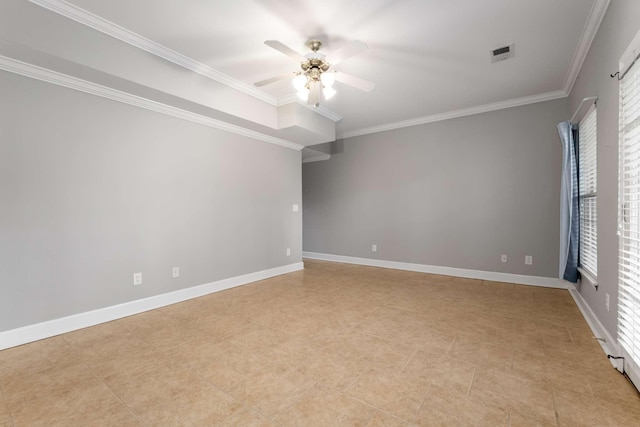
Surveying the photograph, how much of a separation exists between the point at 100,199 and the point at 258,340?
219cm

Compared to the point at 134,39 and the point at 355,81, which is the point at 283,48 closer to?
the point at 355,81

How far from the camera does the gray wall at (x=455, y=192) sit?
4035 millimetres

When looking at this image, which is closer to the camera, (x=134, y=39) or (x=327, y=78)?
(x=134, y=39)

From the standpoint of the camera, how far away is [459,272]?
15.3 ft

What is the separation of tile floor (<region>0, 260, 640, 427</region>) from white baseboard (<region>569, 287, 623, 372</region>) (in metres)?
0.06

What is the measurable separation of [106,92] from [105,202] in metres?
1.14

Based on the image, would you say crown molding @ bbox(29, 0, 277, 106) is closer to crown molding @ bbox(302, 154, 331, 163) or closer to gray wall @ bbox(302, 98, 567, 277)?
crown molding @ bbox(302, 154, 331, 163)

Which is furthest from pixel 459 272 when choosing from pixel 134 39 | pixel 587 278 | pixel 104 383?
pixel 134 39

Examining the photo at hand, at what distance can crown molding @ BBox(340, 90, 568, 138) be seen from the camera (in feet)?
12.9

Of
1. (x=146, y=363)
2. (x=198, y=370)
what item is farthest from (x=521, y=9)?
(x=146, y=363)

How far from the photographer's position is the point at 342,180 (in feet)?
19.8

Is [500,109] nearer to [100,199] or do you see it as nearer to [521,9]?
[521,9]

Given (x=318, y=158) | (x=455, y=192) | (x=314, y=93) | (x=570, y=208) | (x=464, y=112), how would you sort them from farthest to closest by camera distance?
(x=318, y=158), (x=455, y=192), (x=464, y=112), (x=570, y=208), (x=314, y=93)

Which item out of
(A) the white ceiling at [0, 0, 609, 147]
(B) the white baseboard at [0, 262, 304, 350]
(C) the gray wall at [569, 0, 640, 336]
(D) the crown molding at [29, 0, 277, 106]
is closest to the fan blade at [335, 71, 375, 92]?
(A) the white ceiling at [0, 0, 609, 147]
